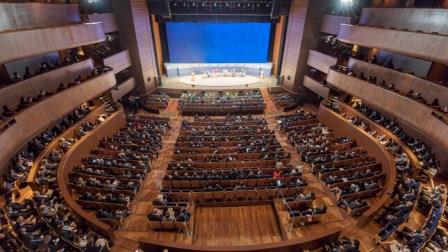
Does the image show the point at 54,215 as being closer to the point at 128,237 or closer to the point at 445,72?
the point at 128,237

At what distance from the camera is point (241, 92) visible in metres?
19.2

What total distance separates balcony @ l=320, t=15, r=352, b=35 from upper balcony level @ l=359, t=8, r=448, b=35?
908mm

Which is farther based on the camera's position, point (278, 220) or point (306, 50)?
point (306, 50)

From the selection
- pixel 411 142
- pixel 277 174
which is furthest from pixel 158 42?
pixel 411 142

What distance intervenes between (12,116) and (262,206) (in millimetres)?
8853

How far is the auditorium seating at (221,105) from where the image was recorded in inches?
650

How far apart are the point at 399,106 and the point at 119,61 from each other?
14.9 meters

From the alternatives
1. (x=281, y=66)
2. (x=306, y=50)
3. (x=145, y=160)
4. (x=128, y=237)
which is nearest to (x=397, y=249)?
(x=128, y=237)

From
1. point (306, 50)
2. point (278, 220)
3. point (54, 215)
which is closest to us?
point (54, 215)

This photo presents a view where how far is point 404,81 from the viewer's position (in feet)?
38.0

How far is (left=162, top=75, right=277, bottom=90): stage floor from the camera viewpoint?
1964 centimetres

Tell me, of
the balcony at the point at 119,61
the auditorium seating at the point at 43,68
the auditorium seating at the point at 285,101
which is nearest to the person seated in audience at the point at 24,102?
the auditorium seating at the point at 43,68

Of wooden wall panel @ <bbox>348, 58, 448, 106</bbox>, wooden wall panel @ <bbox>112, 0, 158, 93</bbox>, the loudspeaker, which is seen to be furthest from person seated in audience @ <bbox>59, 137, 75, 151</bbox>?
wooden wall panel @ <bbox>348, 58, 448, 106</bbox>

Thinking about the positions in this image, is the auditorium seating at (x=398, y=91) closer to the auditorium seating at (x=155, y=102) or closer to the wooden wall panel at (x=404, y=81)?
the wooden wall panel at (x=404, y=81)
